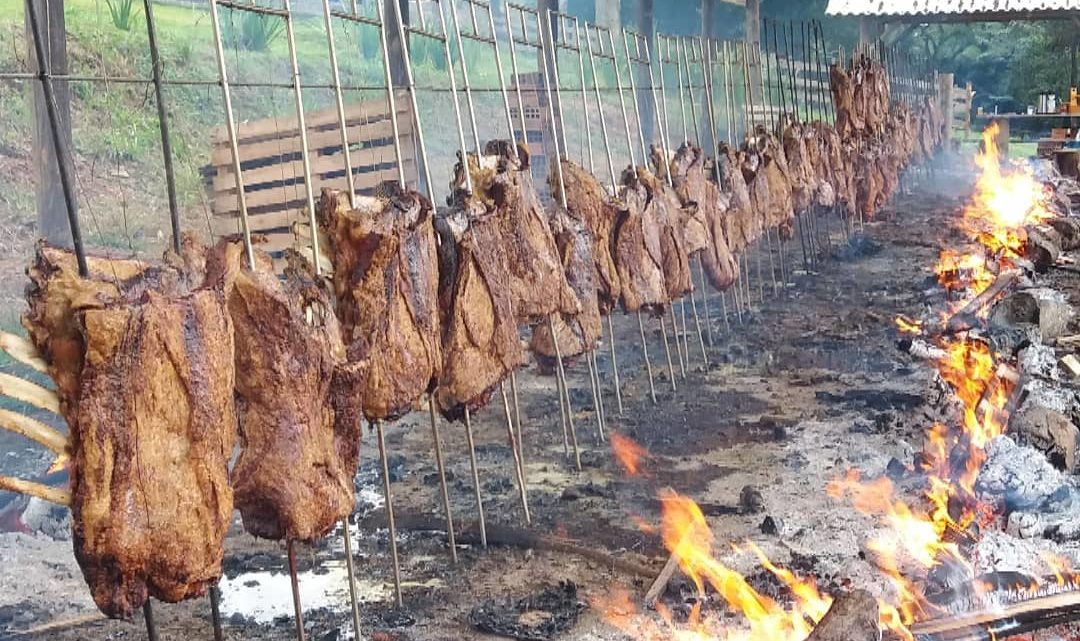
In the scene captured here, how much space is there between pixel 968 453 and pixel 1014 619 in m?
2.83

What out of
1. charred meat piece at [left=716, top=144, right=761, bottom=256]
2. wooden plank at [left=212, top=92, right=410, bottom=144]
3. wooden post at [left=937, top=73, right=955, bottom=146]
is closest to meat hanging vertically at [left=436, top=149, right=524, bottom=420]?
charred meat piece at [left=716, top=144, right=761, bottom=256]

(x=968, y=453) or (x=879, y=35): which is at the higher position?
(x=879, y=35)

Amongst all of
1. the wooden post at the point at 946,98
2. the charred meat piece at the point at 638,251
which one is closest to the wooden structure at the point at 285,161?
the charred meat piece at the point at 638,251

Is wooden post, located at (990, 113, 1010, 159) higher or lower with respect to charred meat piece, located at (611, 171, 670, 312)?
lower

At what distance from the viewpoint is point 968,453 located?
720 cm

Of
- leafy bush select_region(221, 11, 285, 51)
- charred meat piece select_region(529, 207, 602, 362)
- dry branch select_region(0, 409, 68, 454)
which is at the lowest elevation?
charred meat piece select_region(529, 207, 602, 362)

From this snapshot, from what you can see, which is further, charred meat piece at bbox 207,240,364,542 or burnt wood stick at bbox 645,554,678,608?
burnt wood stick at bbox 645,554,678,608

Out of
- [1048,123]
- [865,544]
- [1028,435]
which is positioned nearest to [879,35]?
[1048,123]

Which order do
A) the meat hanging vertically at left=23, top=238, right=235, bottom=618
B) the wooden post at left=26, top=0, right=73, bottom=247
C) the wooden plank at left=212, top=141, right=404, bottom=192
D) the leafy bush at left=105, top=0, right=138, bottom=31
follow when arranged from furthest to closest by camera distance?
the leafy bush at left=105, top=0, right=138, bottom=31 < the wooden plank at left=212, top=141, right=404, bottom=192 < the wooden post at left=26, top=0, right=73, bottom=247 < the meat hanging vertically at left=23, top=238, right=235, bottom=618

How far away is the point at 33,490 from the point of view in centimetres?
355

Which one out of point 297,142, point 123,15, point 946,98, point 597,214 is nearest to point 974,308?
point 597,214

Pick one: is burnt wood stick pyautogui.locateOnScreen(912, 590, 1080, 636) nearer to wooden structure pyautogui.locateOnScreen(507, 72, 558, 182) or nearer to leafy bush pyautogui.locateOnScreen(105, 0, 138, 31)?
leafy bush pyautogui.locateOnScreen(105, 0, 138, 31)

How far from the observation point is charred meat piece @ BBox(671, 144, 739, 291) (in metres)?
10.5

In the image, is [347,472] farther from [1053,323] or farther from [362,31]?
[362,31]
